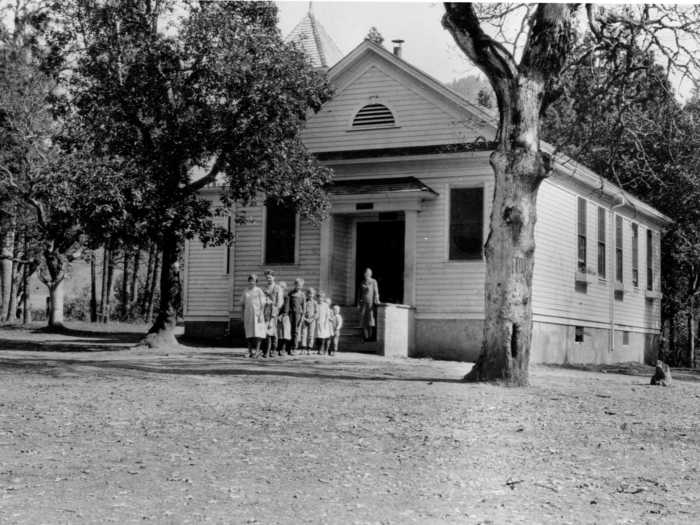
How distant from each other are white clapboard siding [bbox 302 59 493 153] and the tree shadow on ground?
7.86 m

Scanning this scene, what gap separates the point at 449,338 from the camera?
22891mm

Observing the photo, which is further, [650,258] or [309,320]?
[650,258]

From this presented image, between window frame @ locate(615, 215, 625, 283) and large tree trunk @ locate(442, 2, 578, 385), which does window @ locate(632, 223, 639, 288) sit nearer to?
window frame @ locate(615, 215, 625, 283)

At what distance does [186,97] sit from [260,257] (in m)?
6.29

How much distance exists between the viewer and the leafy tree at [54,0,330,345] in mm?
20062

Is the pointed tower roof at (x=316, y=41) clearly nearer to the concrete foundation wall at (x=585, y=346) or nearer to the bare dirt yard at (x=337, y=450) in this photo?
the concrete foundation wall at (x=585, y=346)

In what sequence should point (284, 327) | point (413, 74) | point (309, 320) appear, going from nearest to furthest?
point (284, 327) < point (309, 320) < point (413, 74)

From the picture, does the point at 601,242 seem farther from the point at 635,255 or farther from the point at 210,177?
the point at 210,177

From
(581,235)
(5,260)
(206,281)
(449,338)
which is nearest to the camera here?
(449,338)

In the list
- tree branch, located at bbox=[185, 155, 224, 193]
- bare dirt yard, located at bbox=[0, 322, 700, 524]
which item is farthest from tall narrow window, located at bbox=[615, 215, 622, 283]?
bare dirt yard, located at bbox=[0, 322, 700, 524]

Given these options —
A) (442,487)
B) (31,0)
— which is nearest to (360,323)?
(442,487)

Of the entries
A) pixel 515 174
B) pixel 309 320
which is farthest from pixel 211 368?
pixel 515 174

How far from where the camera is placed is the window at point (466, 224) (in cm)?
2302

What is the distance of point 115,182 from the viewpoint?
19.8m
